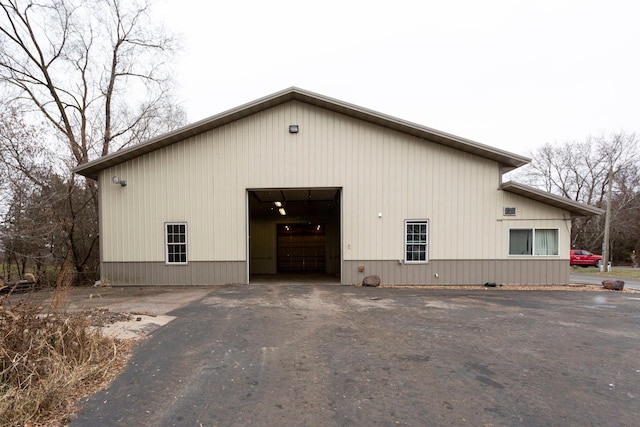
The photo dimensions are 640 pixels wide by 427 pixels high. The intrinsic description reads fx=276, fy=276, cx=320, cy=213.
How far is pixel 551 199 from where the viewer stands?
878 cm

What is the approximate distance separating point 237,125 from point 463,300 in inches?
343

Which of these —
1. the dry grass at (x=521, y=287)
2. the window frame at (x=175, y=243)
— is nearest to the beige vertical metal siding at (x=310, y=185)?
the window frame at (x=175, y=243)

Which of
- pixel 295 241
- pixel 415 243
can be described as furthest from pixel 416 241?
pixel 295 241

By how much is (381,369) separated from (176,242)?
835cm

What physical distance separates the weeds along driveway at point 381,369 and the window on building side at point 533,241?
3126 millimetres

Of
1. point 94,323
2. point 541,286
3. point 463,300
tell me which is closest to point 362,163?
point 463,300

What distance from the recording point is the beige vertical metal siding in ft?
30.3

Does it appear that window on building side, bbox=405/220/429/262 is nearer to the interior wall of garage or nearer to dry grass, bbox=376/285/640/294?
dry grass, bbox=376/285/640/294

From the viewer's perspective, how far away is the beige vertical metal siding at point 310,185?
9.23m

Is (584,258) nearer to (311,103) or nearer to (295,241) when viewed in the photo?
(295,241)

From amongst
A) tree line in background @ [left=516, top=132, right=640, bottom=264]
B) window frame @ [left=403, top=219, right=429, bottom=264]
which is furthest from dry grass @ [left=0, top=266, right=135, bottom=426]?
tree line in background @ [left=516, top=132, right=640, bottom=264]

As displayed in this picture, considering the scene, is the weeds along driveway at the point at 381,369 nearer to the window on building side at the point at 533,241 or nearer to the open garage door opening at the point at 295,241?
the window on building side at the point at 533,241

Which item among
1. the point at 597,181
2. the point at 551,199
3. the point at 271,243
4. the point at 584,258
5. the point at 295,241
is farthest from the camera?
the point at 597,181

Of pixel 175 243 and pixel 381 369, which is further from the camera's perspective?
pixel 175 243
